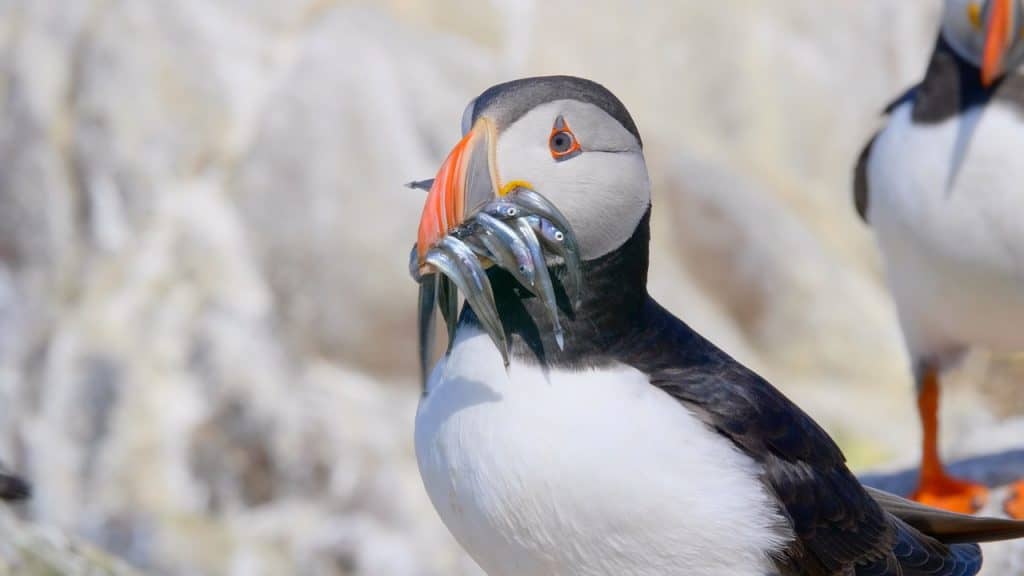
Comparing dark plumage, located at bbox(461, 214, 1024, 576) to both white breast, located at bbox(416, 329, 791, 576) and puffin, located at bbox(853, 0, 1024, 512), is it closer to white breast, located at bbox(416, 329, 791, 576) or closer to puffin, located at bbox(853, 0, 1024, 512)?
white breast, located at bbox(416, 329, 791, 576)

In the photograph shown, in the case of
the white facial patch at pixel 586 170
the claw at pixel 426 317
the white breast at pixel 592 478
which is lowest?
the white breast at pixel 592 478

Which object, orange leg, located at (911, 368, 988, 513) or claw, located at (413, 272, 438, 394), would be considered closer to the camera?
claw, located at (413, 272, 438, 394)

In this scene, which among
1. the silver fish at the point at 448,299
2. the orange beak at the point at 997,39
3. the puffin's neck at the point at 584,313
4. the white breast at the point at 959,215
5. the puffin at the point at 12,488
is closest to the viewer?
the puffin's neck at the point at 584,313

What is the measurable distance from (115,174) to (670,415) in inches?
305

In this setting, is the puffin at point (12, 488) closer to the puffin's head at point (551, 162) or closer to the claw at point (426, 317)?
the claw at point (426, 317)

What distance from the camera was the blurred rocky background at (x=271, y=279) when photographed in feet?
29.4

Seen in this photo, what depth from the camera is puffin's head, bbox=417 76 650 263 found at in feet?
8.35

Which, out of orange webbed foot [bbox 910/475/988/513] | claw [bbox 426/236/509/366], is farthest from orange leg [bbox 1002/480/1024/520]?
claw [bbox 426/236/509/366]

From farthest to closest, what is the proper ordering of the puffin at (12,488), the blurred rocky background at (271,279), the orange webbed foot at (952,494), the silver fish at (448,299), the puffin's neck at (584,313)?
the blurred rocky background at (271,279)
the orange webbed foot at (952,494)
the puffin at (12,488)
the silver fish at (448,299)
the puffin's neck at (584,313)

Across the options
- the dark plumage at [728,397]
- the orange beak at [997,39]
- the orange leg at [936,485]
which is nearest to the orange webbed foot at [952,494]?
the orange leg at [936,485]

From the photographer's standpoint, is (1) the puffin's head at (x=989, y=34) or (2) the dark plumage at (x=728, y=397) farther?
(1) the puffin's head at (x=989, y=34)

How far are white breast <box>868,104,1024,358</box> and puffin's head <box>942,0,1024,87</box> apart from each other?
0.49 feet

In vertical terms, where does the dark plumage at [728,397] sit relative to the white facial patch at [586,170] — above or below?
below

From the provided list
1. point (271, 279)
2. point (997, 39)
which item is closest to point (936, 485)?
point (997, 39)
